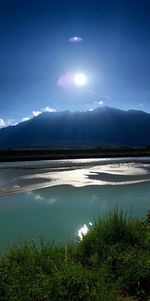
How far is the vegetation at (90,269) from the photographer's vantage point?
9188mm

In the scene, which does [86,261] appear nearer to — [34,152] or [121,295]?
[121,295]

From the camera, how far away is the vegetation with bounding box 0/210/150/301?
9188 millimetres

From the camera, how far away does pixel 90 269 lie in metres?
12.1

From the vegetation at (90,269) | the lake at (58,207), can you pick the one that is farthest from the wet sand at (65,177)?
the vegetation at (90,269)

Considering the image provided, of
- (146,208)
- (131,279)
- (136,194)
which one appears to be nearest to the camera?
(131,279)

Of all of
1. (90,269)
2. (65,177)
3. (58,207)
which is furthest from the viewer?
(65,177)

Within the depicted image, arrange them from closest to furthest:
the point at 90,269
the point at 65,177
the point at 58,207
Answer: the point at 90,269 < the point at 58,207 < the point at 65,177

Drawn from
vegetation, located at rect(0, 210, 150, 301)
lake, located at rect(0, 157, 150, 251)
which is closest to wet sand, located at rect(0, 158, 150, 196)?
lake, located at rect(0, 157, 150, 251)

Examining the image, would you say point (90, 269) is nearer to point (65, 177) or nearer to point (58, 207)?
point (58, 207)

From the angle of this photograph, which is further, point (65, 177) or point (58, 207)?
point (65, 177)

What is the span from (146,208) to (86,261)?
13125mm

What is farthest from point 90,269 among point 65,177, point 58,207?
point 65,177

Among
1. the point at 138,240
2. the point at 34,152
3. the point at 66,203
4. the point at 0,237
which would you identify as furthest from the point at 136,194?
the point at 34,152

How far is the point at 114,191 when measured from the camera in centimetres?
3488
